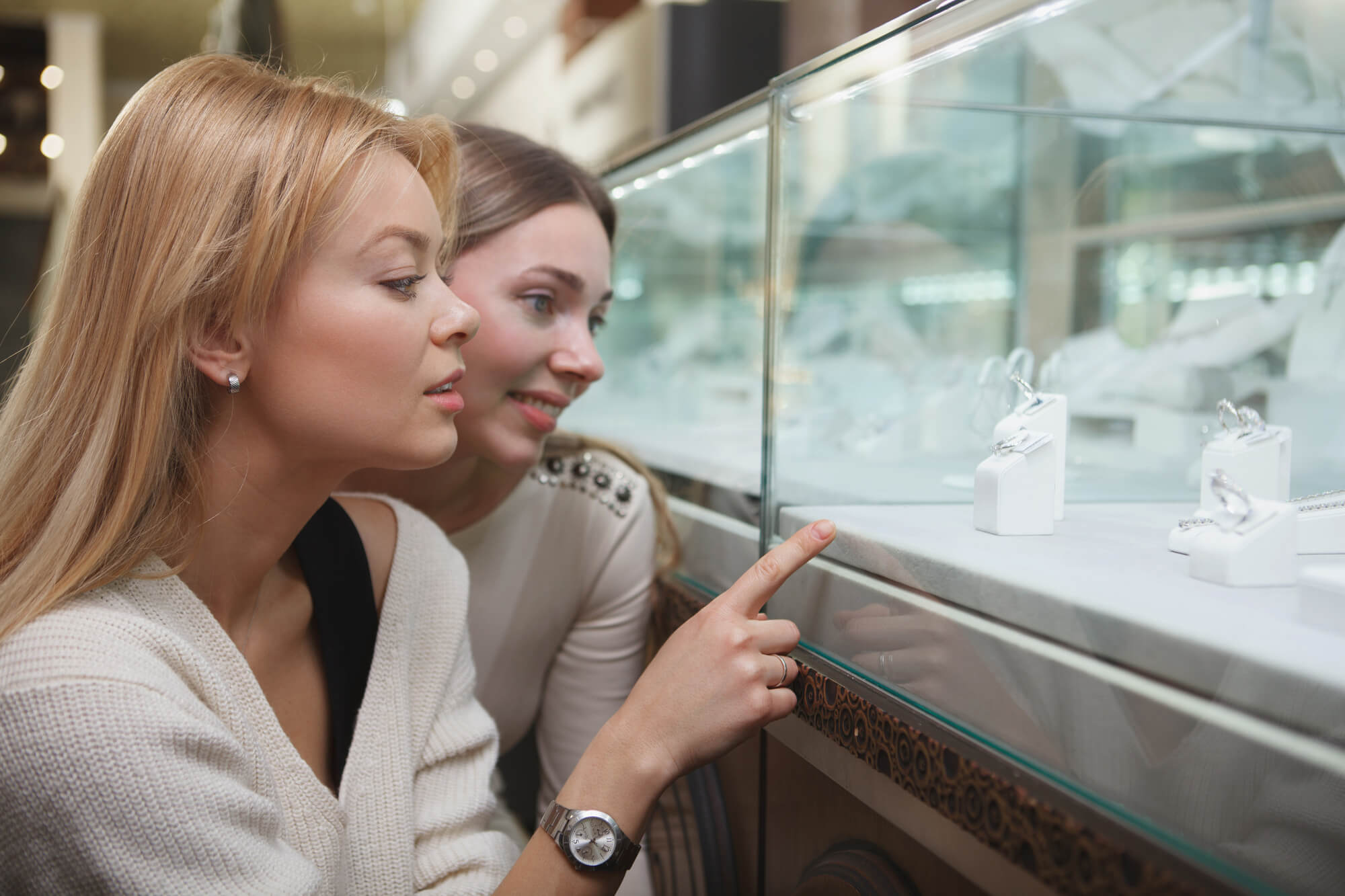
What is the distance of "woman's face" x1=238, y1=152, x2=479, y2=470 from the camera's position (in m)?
0.77

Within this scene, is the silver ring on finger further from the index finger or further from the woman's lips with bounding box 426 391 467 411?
the woman's lips with bounding box 426 391 467 411

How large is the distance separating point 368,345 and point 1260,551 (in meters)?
0.61

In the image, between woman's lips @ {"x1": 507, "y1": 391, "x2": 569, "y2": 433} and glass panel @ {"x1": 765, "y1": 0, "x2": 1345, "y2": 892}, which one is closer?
glass panel @ {"x1": 765, "y1": 0, "x2": 1345, "y2": 892}

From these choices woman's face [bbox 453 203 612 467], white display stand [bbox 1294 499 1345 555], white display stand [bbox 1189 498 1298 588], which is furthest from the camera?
woman's face [bbox 453 203 612 467]

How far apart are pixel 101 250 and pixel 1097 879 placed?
2.46ft

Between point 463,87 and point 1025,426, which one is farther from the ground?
point 463,87

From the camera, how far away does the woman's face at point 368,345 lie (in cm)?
77

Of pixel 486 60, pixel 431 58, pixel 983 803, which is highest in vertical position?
pixel 431 58

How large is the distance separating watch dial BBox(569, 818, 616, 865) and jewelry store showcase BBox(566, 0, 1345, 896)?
17cm

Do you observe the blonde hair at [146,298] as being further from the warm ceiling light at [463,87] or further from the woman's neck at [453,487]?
the warm ceiling light at [463,87]

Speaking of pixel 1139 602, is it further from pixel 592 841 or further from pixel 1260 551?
pixel 592 841

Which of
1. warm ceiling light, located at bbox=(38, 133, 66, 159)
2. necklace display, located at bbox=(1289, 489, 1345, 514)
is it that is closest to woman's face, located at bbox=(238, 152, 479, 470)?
necklace display, located at bbox=(1289, 489, 1345, 514)

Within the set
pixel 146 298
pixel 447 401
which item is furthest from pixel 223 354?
pixel 447 401

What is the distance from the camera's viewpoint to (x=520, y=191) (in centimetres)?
→ 118
